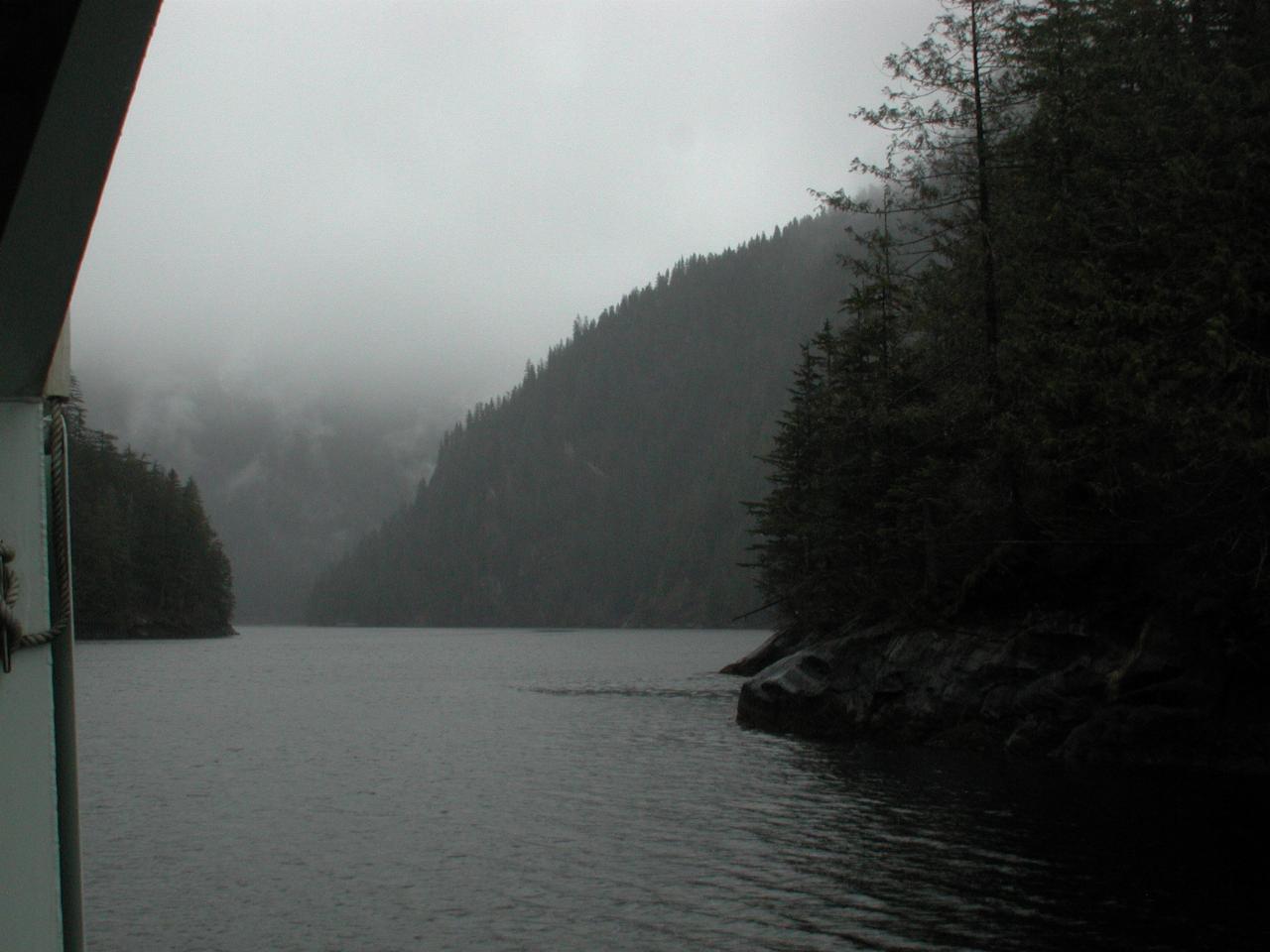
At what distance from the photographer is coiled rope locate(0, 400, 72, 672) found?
2586 mm

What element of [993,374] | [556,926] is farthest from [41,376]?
[993,374]

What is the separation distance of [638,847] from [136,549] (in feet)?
319

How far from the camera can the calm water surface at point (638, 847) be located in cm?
1181

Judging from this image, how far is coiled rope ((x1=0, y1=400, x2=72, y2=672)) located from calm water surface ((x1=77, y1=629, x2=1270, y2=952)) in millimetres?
9812

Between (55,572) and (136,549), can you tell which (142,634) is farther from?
(55,572)

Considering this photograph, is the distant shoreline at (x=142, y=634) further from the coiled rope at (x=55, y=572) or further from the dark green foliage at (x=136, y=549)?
the coiled rope at (x=55, y=572)

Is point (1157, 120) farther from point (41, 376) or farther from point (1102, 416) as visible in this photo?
point (41, 376)

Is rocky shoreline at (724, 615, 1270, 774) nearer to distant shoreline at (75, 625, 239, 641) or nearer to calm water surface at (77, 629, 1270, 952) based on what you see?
calm water surface at (77, 629, 1270, 952)

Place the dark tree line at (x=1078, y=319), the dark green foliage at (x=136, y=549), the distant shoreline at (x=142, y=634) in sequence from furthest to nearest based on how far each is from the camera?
the distant shoreline at (x=142, y=634) < the dark green foliage at (x=136, y=549) < the dark tree line at (x=1078, y=319)

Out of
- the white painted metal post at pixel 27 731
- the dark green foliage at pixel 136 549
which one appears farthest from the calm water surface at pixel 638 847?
the dark green foliage at pixel 136 549

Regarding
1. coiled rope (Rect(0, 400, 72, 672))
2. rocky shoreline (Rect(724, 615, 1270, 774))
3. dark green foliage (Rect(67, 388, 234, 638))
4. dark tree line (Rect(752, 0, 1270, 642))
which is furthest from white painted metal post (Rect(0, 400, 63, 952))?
dark green foliage (Rect(67, 388, 234, 638))

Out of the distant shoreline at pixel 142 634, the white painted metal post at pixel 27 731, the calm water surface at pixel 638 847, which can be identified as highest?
the white painted metal post at pixel 27 731

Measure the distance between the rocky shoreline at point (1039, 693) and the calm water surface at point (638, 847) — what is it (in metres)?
1.59

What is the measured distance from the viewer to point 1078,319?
790 inches
